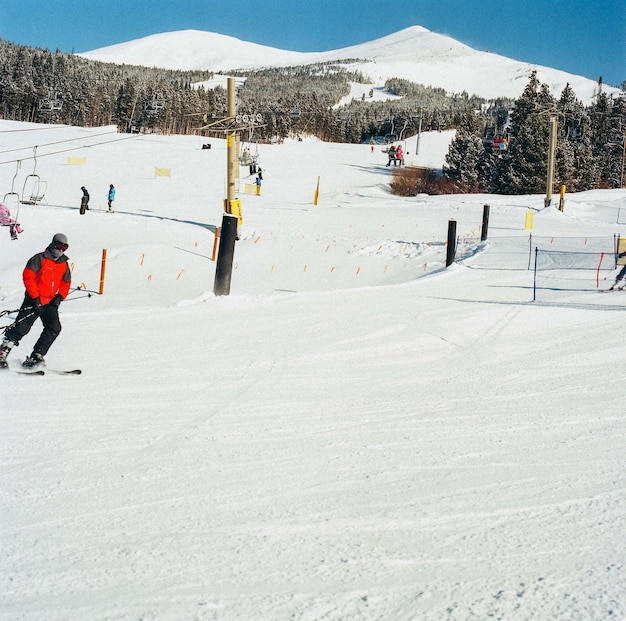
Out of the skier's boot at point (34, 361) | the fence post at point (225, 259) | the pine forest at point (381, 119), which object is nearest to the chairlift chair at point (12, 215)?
the pine forest at point (381, 119)

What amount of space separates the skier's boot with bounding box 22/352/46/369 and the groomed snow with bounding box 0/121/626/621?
0.81 feet

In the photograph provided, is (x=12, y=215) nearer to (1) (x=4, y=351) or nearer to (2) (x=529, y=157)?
(1) (x=4, y=351)

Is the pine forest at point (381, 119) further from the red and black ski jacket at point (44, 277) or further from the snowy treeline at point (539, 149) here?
the red and black ski jacket at point (44, 277)

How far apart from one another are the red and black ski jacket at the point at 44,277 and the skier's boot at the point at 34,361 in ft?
1.87

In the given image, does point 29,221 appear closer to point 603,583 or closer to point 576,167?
point 603,583

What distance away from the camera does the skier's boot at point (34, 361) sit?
24.9 ft

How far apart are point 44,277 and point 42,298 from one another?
224 mm

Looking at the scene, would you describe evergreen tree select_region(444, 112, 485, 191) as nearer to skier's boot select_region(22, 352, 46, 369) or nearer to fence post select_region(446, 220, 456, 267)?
fence post select_region(446, 220, 456, 267)

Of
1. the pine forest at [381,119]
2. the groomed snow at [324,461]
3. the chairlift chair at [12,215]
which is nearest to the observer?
the groomed snow at [324,461]

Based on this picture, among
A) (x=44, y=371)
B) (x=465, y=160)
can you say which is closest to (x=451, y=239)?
(x=44, y=371)

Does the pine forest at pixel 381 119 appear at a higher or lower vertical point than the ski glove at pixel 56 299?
higher

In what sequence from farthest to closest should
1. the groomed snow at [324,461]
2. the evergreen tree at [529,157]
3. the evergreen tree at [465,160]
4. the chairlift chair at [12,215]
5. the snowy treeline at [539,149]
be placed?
the evergreen tree at [465,160] → the snowy treeline at [539,149] → the evergreen tree at [529,157] → the chairlift chair at [12,215] → the groomed snow at [324,461]

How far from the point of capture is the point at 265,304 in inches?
476

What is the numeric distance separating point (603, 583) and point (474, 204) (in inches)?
1457
